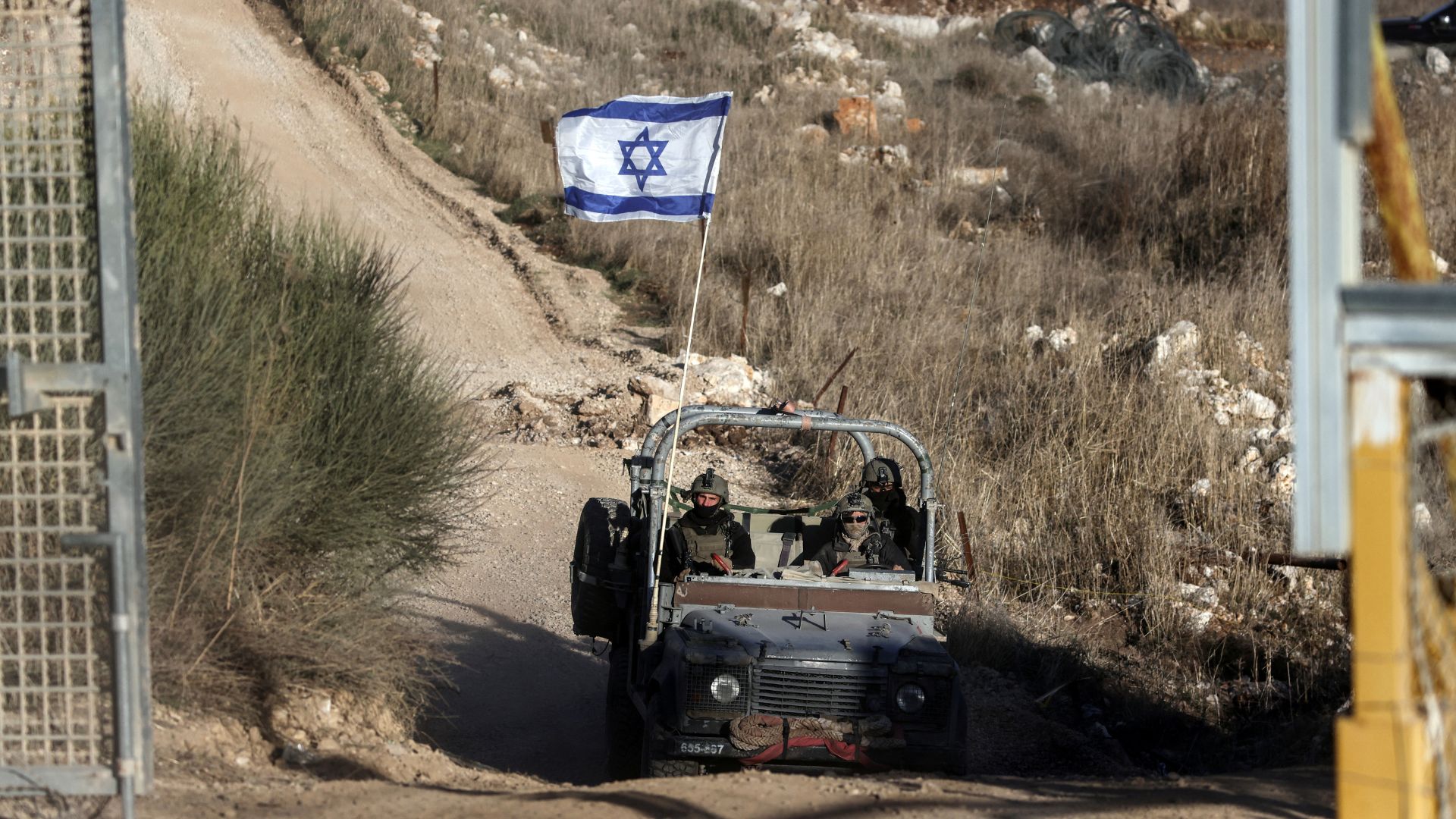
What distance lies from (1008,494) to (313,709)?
7365 mm

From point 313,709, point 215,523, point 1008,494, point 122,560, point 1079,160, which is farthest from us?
point 1079,160

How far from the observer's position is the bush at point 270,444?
252 inches

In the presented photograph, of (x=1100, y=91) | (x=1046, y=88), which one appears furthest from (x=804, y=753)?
(x=1046, y=88)

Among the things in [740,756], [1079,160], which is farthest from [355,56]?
[740,756]

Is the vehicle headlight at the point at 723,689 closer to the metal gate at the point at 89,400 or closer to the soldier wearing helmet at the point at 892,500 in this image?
the soldier wearing helmet at the point at 892,500

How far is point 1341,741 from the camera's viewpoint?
2.57 m

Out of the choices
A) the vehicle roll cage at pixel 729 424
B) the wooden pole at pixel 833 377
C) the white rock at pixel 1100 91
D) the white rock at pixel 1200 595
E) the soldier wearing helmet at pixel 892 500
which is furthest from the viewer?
the white rock at pixel 1100 91

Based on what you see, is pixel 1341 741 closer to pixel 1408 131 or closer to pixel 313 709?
pixel 313 709

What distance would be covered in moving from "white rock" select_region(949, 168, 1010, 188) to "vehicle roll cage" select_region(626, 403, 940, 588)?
16.8m

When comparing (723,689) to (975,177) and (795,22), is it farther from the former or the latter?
(795,22)

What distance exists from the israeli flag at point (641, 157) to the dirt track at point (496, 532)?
255 cm

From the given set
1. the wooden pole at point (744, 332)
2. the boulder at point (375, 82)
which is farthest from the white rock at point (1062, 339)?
the boulder at point (375, 82)

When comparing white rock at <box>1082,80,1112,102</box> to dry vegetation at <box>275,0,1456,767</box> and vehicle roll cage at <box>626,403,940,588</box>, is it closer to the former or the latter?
dry vegetation at <box>275,0,1456,767</box>

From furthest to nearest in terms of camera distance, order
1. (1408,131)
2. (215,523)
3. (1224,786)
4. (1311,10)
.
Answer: (1408,131) < (215,523) < (1224,786) < (1311,10)
